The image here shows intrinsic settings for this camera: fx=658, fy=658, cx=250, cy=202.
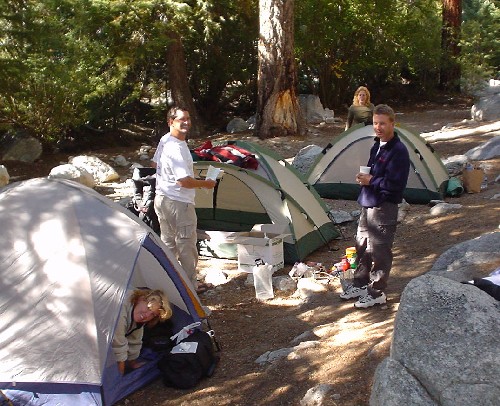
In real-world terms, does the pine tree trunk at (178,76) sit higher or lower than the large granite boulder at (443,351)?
higher

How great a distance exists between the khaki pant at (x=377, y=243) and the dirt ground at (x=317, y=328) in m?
0.26

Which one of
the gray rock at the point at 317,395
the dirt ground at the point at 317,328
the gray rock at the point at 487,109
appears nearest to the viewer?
the gray rock at the point at 317,395

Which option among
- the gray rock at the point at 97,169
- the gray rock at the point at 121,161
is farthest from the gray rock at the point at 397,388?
the gray rock at the point at 121,161

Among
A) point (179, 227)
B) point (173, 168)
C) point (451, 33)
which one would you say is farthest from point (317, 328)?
point (451, 33)

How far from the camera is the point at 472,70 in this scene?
19.4 m

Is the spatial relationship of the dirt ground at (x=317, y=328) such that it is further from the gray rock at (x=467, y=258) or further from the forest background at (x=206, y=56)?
the forest background at (x=206, y=56)

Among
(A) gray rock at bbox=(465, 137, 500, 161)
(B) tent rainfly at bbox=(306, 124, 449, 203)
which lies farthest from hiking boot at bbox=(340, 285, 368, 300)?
(A) gray rock at bbox=(465, 137, 500, 161)

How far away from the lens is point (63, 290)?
14.0 feet

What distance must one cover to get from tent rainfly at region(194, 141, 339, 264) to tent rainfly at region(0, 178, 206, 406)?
2.43 m

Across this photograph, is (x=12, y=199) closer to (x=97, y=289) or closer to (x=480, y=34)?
(x=97, y=289)

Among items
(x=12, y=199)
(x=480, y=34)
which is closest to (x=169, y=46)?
(x=480, y=34)

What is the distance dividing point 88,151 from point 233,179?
8548mm

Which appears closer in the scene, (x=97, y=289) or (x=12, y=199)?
(x=97, y=289)

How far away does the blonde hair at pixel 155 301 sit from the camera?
459cm
